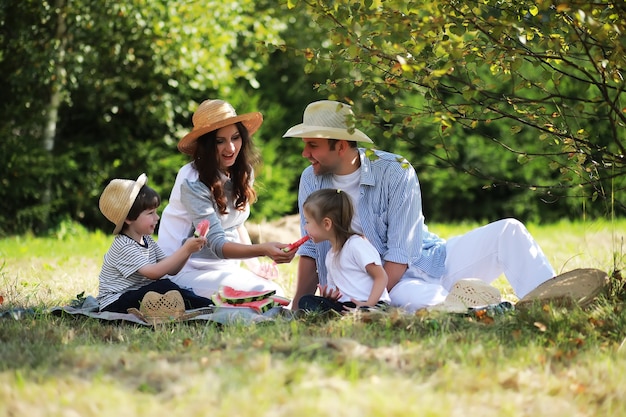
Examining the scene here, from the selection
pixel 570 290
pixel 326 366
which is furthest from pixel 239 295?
pixel 570 290

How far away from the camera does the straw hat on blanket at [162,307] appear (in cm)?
495

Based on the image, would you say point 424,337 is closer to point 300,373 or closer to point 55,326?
point 300,373

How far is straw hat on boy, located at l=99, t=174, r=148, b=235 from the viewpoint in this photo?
5160mm

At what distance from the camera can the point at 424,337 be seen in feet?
13.8

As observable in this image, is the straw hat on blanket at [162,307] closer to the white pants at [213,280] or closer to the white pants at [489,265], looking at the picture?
the white pants at [213,280]

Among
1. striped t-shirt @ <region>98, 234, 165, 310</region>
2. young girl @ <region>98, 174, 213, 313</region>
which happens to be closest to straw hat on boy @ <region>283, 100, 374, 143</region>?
young girl @ <region>98, 174, 213, 313</region>

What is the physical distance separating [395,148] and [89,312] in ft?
26.2

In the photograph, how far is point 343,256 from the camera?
5027 mm

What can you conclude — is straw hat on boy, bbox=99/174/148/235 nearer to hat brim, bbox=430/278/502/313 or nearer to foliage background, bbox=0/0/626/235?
hat brim, bbox=430/278/502/313

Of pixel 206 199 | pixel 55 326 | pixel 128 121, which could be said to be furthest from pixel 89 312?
pixel 128 121

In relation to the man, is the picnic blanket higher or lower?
lower

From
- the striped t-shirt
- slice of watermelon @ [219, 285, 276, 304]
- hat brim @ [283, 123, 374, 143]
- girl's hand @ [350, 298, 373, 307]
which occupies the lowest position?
girl's hand @ [350, 298, 373, 307]

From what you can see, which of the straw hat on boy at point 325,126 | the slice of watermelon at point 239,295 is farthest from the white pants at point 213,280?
the straw hat on boy at point 325,126

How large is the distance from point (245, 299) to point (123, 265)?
0.74m
